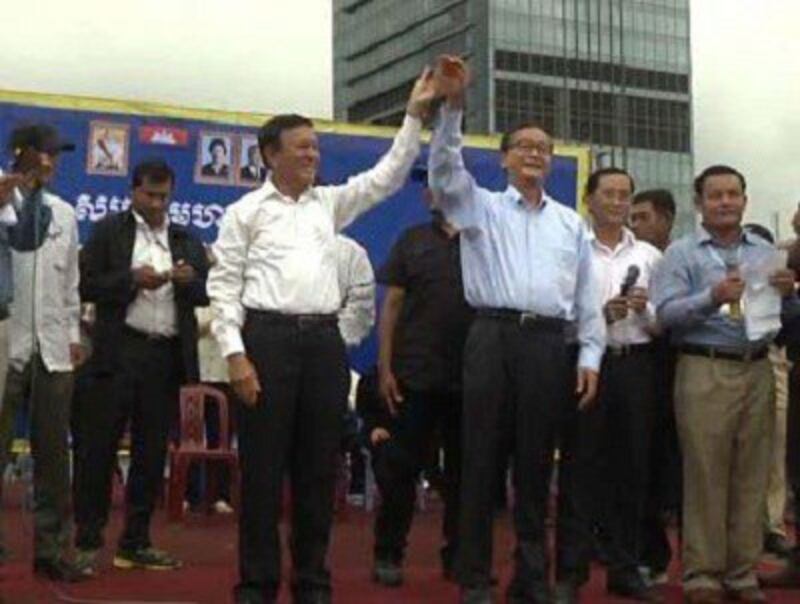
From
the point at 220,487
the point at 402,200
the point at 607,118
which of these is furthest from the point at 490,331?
the point at 607,118

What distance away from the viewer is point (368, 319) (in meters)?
6.15

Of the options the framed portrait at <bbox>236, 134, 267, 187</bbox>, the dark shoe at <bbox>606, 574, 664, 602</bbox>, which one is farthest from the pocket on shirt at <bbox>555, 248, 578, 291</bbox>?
the framed portrait at <bbox>236, 134, 267, 187</bbox>

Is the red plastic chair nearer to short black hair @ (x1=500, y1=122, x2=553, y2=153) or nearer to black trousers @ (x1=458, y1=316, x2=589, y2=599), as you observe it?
black trousers @ (x1=458, y1=316, x2=589, y2=599)

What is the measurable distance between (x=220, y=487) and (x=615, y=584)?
378 cm

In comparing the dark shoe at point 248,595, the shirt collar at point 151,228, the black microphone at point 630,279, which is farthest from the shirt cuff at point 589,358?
the shirt collar at point 151,228

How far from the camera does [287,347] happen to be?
15.1ft

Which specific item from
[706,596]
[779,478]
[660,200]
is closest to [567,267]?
[706,596]

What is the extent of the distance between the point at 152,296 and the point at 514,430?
1.70m

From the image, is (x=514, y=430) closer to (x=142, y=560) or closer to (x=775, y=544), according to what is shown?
(x=142, y=560)

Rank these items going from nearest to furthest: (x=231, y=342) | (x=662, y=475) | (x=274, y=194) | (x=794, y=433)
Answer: (x=231, y=342)
(x=274, y=194)
(x=662, y=475)
(x=794, y=433)

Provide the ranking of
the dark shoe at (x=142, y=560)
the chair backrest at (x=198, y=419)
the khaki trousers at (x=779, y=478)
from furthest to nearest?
the chair backrest at (x=198, y=419)
the khaki trousers at (x=779, y=478)
the dark shoe at (x=142, y=560)

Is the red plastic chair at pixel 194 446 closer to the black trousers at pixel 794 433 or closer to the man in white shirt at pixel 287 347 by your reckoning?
the black trousers at pixel 794 433

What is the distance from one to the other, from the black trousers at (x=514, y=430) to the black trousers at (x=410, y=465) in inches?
34.0

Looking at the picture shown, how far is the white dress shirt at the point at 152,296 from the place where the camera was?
5.78 metres
